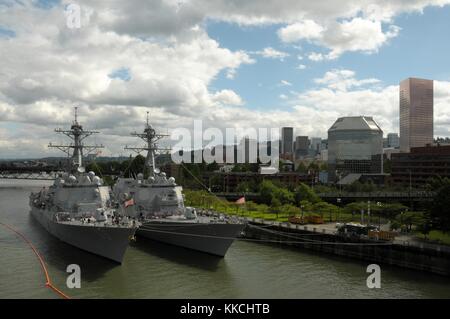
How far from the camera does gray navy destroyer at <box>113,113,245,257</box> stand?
36938 mm

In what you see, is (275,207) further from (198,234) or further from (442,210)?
(442,210)

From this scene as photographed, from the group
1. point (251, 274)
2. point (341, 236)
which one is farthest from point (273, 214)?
point (251, 274)

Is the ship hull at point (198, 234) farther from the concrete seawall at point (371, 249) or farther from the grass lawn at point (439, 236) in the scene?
the grass lawn at point (439, 236)

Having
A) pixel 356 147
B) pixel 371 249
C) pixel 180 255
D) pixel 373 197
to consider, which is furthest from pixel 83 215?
pixel 356 147

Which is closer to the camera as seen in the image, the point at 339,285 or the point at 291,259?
the point at 339,285

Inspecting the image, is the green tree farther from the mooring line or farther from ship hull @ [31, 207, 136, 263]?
the mooring line

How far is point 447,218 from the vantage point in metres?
37.7

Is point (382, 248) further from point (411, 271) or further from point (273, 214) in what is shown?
point (273, 214)

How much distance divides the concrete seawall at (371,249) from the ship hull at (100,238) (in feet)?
40.3

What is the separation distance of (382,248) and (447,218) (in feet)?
20.5

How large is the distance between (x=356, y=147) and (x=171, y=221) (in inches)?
5091

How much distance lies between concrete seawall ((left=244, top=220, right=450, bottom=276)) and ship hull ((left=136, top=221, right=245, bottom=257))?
373 centimetres

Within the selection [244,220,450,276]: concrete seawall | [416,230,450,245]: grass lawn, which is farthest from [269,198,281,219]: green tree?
[416,230,450,245]: grass lawn

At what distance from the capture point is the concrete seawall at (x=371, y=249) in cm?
3388
